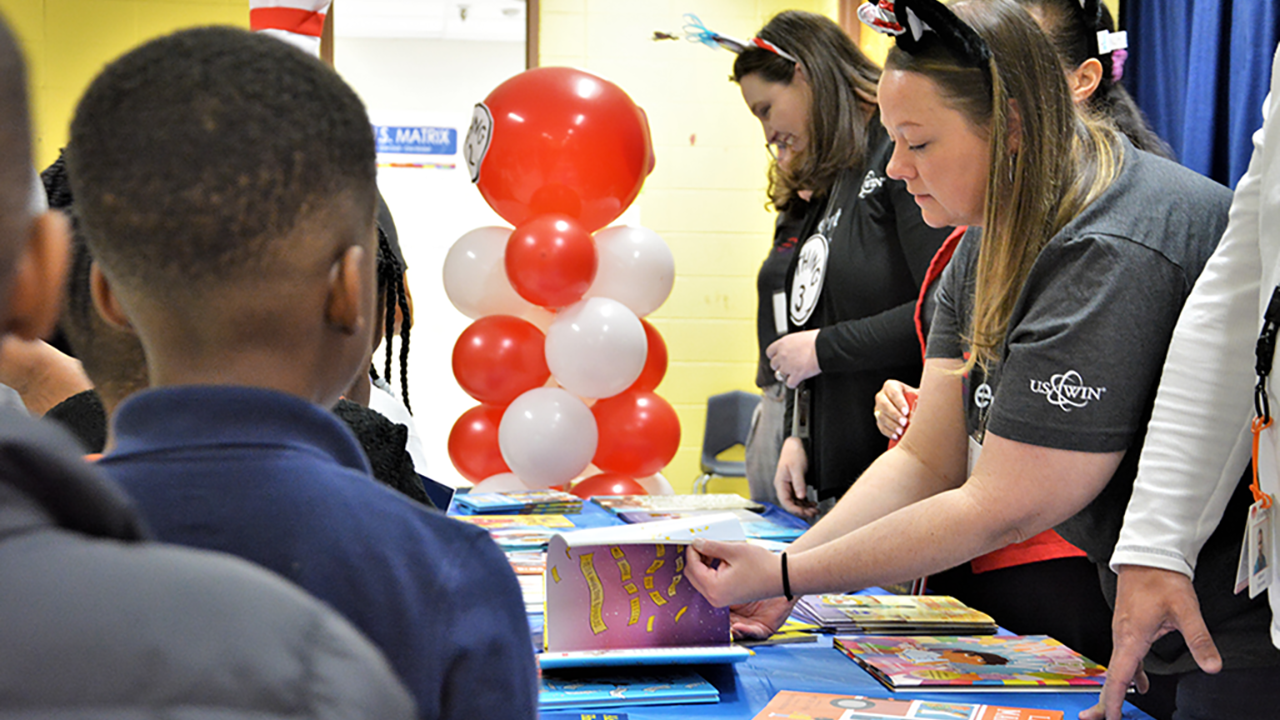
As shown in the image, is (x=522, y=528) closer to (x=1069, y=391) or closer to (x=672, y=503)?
(x=672, y=503)

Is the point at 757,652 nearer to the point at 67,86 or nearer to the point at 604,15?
the point at 604,15

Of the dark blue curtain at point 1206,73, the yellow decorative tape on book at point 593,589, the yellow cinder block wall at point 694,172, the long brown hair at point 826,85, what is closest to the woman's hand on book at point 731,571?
the yellow decorative tape on book at point 593,589

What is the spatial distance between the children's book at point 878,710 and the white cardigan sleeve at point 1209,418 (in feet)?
0.59

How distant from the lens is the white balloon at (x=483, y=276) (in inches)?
117

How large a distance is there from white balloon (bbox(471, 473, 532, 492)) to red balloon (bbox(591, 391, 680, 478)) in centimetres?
25

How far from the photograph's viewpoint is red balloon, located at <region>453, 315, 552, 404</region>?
9.61 feet

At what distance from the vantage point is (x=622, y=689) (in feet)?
3.43

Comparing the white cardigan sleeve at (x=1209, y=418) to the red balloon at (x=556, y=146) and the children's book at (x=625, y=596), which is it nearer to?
the children's book at (x=625, y=596)

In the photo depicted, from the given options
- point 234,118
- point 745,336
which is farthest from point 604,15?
point 234,118

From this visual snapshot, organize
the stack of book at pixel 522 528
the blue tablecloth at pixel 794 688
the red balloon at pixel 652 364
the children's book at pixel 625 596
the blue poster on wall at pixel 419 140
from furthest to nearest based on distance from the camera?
the blue poster on wall at pixel 419 140 < the red balloon at pixel 652 364 < the stack of book at pixel 522 528 < the children's book at pixel 625 596 < the blue tablecloth at pixel 794 688

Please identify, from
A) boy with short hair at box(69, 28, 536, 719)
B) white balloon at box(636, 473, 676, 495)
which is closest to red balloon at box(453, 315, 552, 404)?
white balloon at box(636, 473, 676, 495)

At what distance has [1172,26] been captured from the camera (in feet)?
8.73

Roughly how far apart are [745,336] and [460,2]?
6.07 feet

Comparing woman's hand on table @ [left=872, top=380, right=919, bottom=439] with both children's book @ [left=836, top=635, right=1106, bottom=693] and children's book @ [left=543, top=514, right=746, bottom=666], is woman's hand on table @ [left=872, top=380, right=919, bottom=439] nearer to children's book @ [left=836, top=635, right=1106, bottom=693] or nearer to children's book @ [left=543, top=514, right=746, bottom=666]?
children's book @ [left=836, top=635, right=1106, bottom=693]
